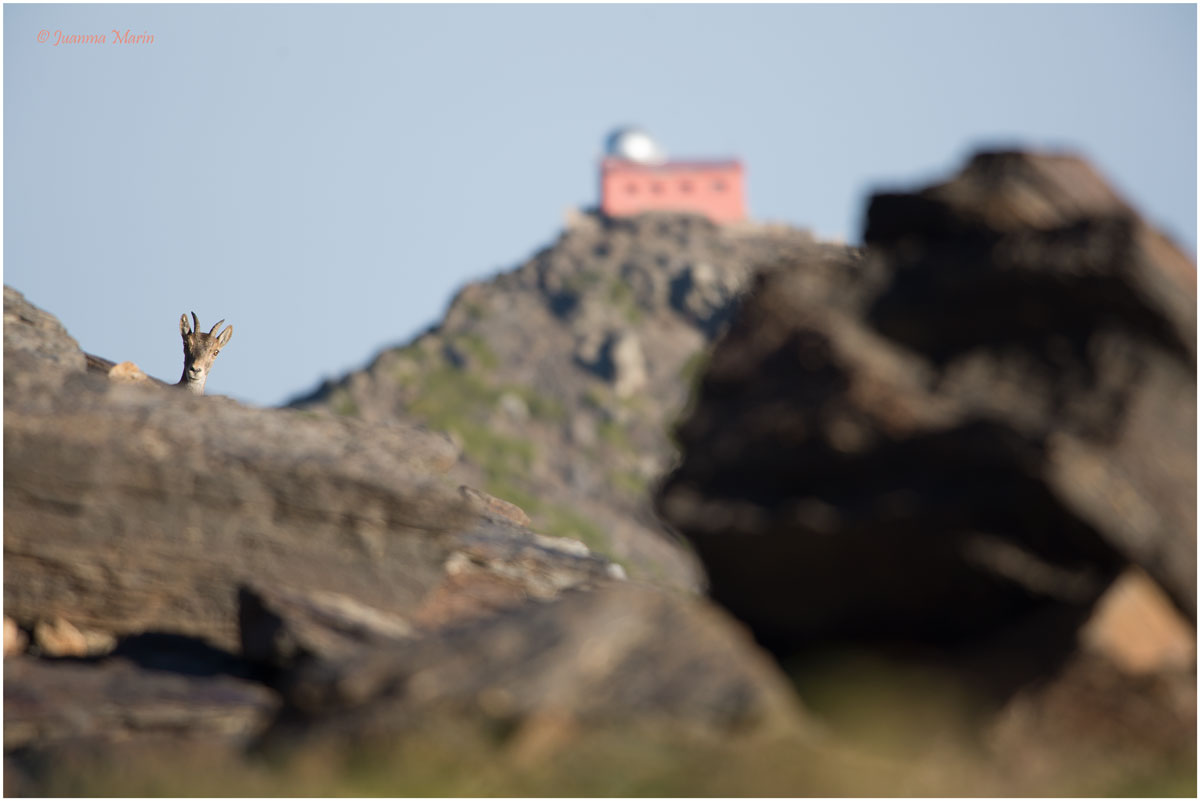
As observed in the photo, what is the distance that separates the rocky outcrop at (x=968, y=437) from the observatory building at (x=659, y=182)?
112 metres

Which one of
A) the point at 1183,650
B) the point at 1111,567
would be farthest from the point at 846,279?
the point at 1183,650

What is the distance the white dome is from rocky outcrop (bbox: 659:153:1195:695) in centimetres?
11247

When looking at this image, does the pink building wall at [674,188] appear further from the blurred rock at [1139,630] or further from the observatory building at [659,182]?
the blurred rock at [1139,630]

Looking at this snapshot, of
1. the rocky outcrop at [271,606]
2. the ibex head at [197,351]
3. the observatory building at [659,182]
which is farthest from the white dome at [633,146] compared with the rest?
the rocky outcrop at [271,606]

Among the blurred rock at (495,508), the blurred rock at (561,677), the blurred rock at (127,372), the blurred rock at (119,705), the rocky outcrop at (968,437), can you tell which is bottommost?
the blurred rock at (495,508)

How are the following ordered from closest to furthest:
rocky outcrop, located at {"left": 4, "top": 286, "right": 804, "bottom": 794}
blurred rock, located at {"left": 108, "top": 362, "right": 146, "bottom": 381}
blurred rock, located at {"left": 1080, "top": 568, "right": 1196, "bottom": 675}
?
rocky outcrop, located at {"left": 4, "top": 286, "right": 804, "bottom": 794}, blurred rock, located at {"left": 1080, "top": 568, "right": 1196, "bottom": 675}, blurred rock, located at {"left": 108, "top": 362, "right": 146, "bottom": 381}

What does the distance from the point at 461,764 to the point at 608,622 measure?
2.97 feet

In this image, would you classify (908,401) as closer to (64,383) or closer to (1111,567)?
(1111,567)

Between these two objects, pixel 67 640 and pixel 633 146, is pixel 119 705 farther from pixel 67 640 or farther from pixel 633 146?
pixel 633 146

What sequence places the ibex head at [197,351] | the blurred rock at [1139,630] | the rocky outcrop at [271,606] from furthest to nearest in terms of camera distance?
the ibex head at [197,351] < the blurred rock at [1139,630] < the rocky outcrop at [271,606]

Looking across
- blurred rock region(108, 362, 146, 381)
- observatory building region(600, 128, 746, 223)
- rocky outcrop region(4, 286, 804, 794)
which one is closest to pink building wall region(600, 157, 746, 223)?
observatory building region(600, 128, 746, 223)

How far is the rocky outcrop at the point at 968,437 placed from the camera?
557 cm

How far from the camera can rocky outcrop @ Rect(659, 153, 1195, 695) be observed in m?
5.57

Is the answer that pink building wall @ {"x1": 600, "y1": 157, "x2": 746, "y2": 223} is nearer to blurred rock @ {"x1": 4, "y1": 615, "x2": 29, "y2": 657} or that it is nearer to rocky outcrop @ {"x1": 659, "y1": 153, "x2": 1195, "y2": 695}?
blurred rock @ {"x1": 4, "y1": 615, "x2": 29, "y2": 657}
